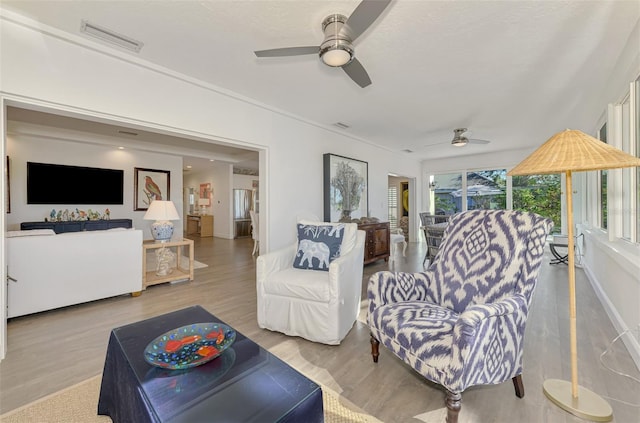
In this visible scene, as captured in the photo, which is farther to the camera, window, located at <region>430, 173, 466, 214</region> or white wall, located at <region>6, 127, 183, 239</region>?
window, located at <region>430, 173, 466, 214</region>

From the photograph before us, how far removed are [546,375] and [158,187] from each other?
762 cm

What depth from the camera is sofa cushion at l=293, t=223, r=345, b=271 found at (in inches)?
97.1

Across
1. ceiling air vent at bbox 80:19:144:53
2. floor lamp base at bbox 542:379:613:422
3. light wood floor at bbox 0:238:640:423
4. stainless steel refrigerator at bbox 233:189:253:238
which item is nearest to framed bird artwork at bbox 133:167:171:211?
stainless steel refrigerator at bbox 233:189:253:238

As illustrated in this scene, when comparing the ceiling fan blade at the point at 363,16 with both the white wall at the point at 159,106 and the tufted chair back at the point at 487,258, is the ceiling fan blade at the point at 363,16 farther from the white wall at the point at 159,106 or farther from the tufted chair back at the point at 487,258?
the white wall at the point at 159,106

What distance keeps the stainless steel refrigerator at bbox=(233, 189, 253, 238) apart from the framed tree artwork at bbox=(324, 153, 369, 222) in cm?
496

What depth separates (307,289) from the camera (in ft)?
7.05

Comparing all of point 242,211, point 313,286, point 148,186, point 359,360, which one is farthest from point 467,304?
point 242,211

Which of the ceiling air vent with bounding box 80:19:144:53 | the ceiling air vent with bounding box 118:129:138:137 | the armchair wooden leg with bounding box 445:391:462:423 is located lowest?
the armchair wooden leg with bounding box 445:391:462:423

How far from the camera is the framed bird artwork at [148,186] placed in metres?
6.39

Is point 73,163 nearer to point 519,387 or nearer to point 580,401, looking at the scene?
point 519,387

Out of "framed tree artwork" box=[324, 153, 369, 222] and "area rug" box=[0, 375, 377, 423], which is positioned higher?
"framed tree artwork" box=[324, 153, 369, 222]

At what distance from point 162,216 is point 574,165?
4127 millimetres

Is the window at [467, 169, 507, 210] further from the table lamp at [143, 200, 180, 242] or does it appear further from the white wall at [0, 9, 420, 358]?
the table lamp at [143, 200, 180, 242]

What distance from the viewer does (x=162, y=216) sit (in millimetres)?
3619
